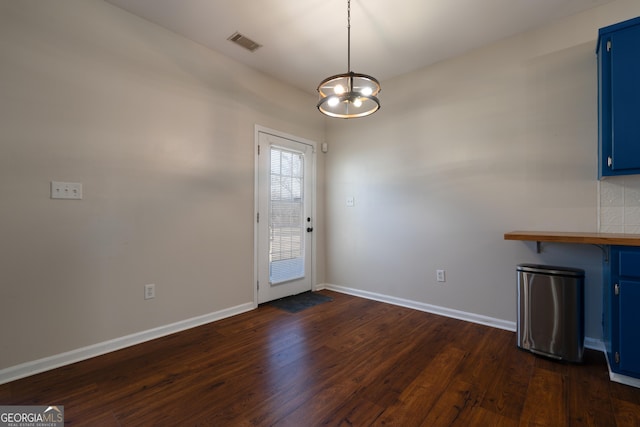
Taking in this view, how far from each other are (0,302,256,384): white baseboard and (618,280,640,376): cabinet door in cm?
322

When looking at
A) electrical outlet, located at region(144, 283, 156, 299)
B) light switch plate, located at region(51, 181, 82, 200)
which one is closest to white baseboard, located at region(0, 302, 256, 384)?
electrical outlet, located at region(144, 283, 156, 299)

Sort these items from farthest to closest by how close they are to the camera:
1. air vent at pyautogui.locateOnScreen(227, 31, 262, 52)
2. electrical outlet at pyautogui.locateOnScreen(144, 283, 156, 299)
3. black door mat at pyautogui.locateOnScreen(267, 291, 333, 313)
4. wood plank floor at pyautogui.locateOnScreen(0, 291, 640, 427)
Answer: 1. black door mat at pyautogui.locateOnScreen(267, 291, 333, 313)
2. air vent at pyautogui.locateOnScreen(227, 31, 262, 52)
3. electrical outlet at pyautogui.locateOnScreen(144, 283, 156, 299)
4. wood plank floor at pyautogui.locateOnScreen(0, 291, 640, 427)

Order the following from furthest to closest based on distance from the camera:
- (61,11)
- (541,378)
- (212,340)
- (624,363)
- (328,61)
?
(328,61), (212,340), (61,11), (541,378), (624,363)

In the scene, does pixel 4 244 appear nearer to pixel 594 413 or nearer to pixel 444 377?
pixel 444 377

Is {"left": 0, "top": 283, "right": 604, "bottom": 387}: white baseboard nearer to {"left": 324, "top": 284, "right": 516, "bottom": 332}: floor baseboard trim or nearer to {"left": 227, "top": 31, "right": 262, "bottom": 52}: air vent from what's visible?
{"left": 324, "top": 284, "right": 516, "bottom": 332}: floor baseboard trim

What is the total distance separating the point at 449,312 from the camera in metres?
3.12

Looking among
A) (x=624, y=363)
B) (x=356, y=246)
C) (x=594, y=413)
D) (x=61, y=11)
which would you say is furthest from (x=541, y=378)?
(x=61, y=11)

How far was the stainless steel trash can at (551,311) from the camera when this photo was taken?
2133 millimetres

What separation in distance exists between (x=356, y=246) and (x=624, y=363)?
8.55ft

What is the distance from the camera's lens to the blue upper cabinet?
197cm

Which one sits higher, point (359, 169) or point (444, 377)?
point (359, 169)

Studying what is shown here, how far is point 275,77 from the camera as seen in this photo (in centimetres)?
360

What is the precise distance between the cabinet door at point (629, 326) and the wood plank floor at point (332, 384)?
165 mm

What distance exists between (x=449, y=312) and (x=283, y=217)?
2.24m
